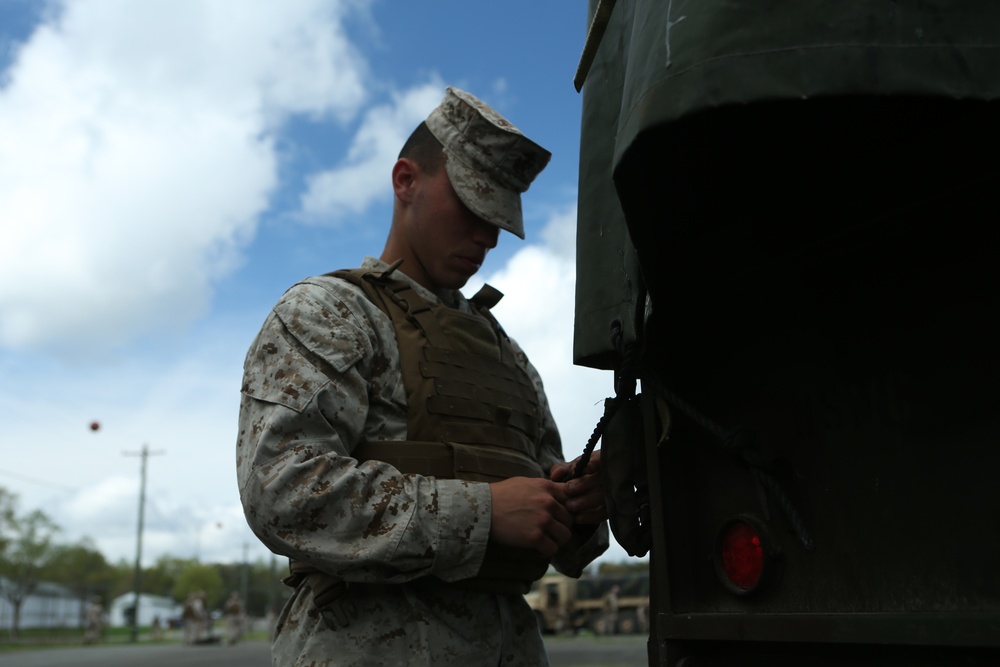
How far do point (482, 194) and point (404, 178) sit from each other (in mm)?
256

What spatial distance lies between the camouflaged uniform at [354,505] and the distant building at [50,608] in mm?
54907

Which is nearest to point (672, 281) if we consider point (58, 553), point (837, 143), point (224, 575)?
point (837, 143)

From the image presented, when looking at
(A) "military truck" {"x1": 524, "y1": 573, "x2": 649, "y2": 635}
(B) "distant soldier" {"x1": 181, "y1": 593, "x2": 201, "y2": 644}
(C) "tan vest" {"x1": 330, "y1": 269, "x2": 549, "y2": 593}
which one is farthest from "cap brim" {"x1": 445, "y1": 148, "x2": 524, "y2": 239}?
(B) "distant soldier" {"x1": 181, "y1": 593, "x2": 201, "y2": 644}

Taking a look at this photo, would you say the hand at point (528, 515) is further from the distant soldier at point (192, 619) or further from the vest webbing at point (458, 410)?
the distant soldier at point (192, 619)

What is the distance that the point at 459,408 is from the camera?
230 cm

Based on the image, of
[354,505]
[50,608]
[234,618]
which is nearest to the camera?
[354,505]

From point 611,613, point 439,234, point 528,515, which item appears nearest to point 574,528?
point 528,515

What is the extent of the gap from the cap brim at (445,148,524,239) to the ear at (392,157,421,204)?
0.37 ft

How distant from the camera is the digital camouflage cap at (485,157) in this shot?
2.54 m

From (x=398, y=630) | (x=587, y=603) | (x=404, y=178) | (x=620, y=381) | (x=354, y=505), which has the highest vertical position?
(x=404, y=178)

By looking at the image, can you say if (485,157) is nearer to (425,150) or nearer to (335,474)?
(425,150)

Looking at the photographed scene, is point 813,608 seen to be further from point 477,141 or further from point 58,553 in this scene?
point 58,553

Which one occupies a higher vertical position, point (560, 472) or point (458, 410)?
point (458, 410)

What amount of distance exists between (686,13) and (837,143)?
406 mm
